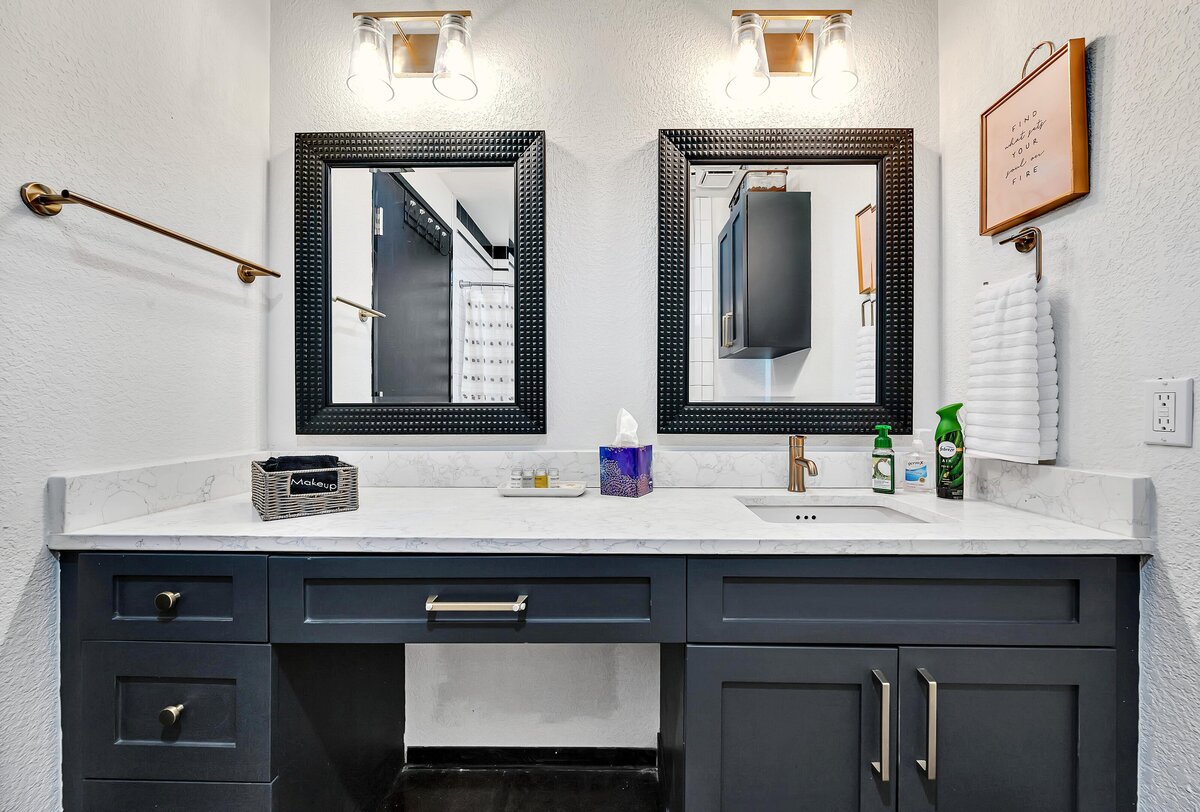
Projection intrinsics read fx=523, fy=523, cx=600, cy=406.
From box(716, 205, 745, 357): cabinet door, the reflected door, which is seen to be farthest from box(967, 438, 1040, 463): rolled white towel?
the reflected door

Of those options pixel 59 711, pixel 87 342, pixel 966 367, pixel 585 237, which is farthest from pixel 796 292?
pixel 59 711

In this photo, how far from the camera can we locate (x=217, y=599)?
98 cm

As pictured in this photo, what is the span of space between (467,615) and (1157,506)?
1.27 metres

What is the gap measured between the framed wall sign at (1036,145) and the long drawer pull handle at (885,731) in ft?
3.49

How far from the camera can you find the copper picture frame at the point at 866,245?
1.58 metres

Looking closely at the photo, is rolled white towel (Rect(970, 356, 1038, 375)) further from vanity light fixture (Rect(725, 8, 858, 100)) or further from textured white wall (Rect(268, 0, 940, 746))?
vanity light fixture (Rect(725, 8, 858, 100))

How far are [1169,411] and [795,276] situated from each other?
0.86 metres

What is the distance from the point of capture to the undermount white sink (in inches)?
57.0

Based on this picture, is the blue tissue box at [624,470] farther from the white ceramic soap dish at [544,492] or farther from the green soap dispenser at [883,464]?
the green soap dispenser at [883,464]

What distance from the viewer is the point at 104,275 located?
3.58 feet

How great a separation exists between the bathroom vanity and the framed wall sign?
0.74 meters

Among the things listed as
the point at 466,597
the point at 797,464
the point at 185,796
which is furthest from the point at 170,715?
the point at 797,464

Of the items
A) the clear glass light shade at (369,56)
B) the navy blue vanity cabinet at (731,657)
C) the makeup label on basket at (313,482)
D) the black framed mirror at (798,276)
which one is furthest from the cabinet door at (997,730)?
the clear glass light shade at (369,56)

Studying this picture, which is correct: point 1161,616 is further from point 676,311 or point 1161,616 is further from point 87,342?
point 87,342
